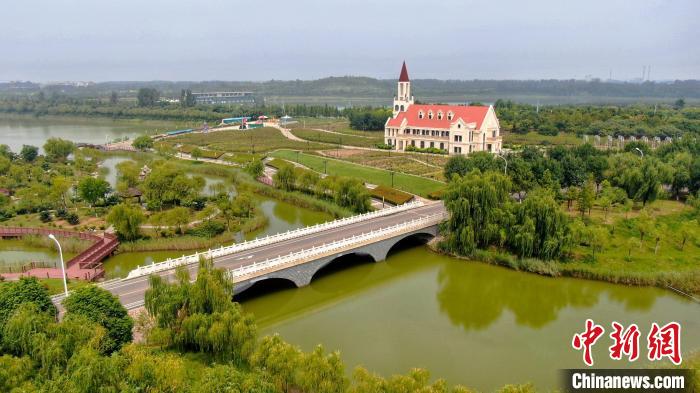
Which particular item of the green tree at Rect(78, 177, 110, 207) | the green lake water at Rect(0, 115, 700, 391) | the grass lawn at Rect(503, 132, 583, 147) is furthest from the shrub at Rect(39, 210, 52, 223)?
the grass lawn at Rect(503, 132, 583, 147)

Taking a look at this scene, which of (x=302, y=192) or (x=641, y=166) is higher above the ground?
(x=641, y=166)

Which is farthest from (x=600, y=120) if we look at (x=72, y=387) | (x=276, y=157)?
(x=72, y=387)

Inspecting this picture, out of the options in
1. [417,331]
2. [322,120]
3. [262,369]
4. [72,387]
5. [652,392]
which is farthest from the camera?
[322,120]

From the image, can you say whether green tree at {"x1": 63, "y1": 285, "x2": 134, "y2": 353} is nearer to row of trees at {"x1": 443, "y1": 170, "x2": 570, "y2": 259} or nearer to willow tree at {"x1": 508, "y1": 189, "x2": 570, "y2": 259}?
row of trees at {"x1": 443, "y1": 170, "x2": 570, "y2": 259}

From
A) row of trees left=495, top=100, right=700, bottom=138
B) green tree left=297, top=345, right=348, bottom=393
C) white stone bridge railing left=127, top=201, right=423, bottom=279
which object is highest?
row of trees left=495, top=100, right=700, bottom=138

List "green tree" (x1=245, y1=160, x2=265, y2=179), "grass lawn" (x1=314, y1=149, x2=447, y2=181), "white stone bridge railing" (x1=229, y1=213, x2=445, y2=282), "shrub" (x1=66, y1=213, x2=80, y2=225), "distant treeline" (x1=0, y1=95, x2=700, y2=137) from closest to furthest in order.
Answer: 1. "white stone bridge railing" (x1=229, y1=213, x2=445, y2=282)
2. "shrub" (x1=66, y1=213, x2=80, y2=225)
3. "green tree" (x1=245, y1=160, x2=265, y2=179)
4. "grass lawn" (x1=314, y1=149, x2=447, y2=181)
5. "distant treeline" (x1=0, y1=95, x2=700, y2=137)

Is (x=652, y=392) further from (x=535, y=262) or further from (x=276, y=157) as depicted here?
(x=276, y=157)

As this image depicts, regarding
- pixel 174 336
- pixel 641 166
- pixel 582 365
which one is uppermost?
pixel 641 166

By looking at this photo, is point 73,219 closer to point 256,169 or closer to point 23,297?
point 256,169

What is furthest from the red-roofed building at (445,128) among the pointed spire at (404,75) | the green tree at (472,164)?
the green tree at (472,164)
